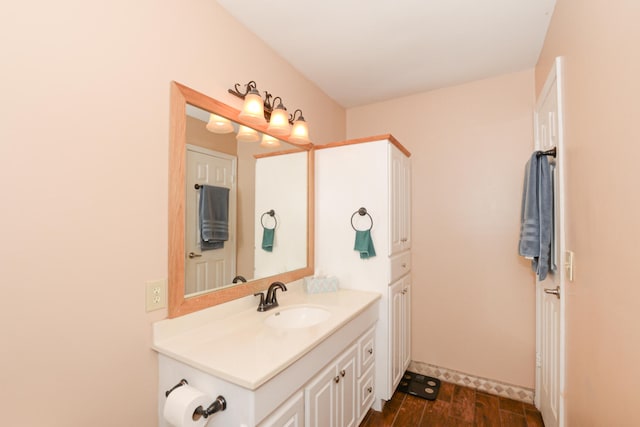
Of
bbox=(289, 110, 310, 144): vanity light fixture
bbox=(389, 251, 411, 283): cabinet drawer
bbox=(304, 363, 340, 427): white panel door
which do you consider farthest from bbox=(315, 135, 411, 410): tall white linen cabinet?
bbox=(304, 363, 340, 427): white panel door

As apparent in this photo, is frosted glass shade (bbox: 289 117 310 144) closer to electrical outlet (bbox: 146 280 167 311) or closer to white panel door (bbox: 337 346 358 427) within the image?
electrical outlet (bbox: 146 280 167 311)

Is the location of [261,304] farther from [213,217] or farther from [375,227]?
[375,227]

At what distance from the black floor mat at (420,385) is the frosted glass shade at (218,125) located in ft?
7.48

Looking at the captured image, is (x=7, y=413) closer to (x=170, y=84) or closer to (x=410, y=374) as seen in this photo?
(x=170, y=84)

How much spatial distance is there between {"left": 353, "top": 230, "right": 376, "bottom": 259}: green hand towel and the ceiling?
4.06 feet

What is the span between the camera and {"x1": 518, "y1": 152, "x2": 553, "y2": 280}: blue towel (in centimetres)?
157

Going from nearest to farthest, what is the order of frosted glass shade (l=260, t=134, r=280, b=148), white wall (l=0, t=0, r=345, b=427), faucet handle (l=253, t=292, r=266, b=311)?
white wall (l=0, t=0, r=345, b=427), faucet handle (l=253, t=292, r=266, b=311), frosted glass shade (l=260, t=134, r=280, b=148)

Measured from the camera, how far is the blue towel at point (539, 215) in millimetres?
1572

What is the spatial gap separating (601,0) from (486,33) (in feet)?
2.90

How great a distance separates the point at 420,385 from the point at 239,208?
2.01 metres

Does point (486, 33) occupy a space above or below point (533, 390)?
above

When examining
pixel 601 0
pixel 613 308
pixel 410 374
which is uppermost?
pixel 601 0

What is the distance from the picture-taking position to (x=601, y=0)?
959mm

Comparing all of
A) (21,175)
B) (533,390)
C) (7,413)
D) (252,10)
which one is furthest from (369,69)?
(533,390)
